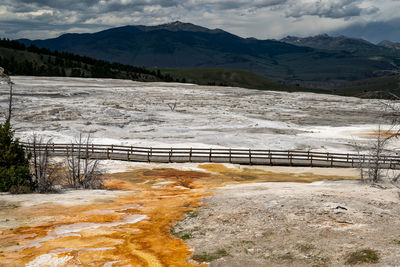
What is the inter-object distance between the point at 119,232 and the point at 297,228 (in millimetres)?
7819

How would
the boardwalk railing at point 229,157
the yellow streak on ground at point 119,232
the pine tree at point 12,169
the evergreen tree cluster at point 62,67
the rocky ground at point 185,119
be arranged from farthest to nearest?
1. the evergreen tree cluster at point 62,67
2. the rocky ground at point 185,119
3. the boardwalk railing at point 229,157
4. the pine tree at point 12,169
5. the yellow streak on ground at point 119,232

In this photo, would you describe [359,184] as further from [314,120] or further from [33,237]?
[314,120]

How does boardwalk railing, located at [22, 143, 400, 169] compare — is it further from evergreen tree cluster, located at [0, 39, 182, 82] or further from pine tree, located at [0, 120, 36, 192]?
evergreen tree cluster, located at [0, 39, 182, 82]

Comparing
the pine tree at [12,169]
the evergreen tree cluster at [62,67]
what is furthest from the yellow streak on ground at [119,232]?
the evergreen tree cluster at [62,67]

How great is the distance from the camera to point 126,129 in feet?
189

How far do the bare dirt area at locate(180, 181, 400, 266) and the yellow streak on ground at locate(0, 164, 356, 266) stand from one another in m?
1.09

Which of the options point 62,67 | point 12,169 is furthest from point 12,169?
point 62,67

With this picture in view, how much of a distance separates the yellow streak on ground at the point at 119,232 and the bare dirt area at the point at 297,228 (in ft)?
3.59

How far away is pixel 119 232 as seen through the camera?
674 inches

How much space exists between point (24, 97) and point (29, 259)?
67.1 m

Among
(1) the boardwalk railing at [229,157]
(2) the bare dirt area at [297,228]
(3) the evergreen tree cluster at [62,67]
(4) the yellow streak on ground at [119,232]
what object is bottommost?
(1) the boardwalk railing at [229,157]

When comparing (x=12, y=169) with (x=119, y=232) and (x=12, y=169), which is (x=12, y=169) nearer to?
(x=12, y=169)

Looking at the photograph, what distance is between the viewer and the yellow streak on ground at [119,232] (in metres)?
14.3

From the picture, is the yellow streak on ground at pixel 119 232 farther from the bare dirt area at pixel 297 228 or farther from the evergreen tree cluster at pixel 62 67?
the evergreen tree cluster at pixel 62 67
